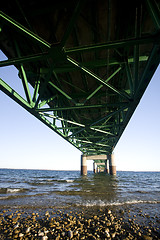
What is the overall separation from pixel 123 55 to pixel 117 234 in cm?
650

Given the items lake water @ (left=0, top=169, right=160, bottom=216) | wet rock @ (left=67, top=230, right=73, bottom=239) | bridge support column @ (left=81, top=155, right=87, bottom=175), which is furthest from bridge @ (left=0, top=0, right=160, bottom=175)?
bridge support column @ (left=81, top=155, right=87, bottom=175)

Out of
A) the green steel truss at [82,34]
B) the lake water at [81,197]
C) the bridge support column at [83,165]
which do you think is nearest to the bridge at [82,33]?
the green steel truss at [82,34]

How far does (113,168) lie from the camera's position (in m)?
22.8

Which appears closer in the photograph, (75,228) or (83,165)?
(75,228)

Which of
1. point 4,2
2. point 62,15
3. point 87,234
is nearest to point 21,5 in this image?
point 4,2

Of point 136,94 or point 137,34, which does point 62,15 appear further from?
point 136,94

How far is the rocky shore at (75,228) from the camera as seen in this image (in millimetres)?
2693

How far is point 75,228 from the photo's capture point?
118 inches

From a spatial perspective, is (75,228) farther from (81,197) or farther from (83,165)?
(83,165)

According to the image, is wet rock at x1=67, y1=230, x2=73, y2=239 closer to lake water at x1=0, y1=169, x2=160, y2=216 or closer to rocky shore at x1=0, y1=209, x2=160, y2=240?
rocky shore at x1=0, y1=209, x2=160, y2=240

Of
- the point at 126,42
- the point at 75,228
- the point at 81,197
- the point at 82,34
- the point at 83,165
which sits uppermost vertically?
the point at 82,34

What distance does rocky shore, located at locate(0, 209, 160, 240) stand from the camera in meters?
2.69

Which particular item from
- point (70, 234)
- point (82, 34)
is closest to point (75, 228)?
point (70, 234)

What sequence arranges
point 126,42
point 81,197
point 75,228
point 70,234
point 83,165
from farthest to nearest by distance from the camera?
point 83,165 → point 81,197 → point 126,42 → point 75,228 → point 70,234
